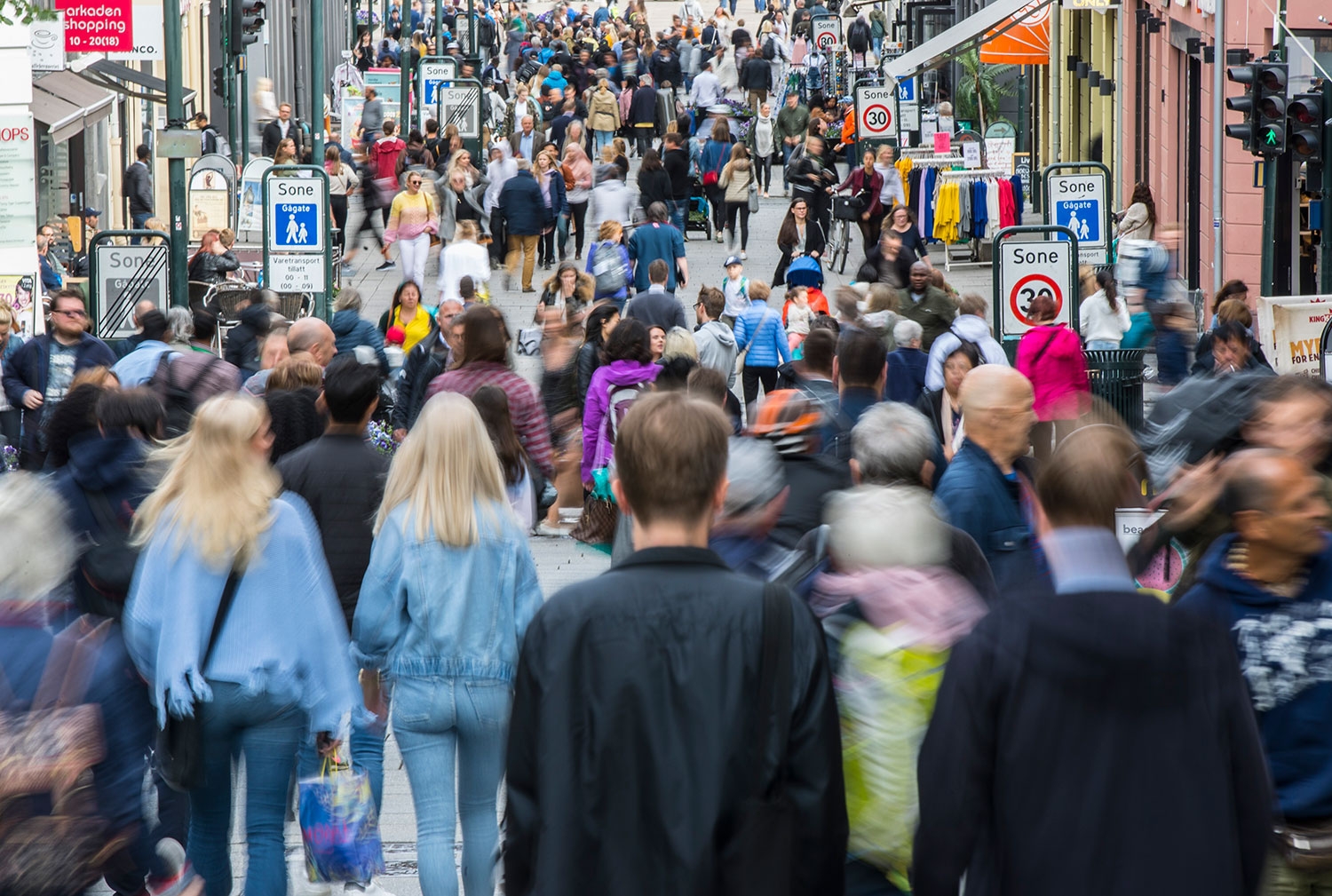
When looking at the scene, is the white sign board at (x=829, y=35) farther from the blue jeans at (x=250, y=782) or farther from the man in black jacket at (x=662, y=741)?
the man in black jacket at (x=662, y=741)

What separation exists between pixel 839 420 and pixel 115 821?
4235 mm

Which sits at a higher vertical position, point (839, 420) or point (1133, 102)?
point (1133, 102)

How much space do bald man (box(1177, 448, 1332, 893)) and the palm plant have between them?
3501 centimetres

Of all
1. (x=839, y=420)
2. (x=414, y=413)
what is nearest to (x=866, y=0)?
(x=414, y=413)

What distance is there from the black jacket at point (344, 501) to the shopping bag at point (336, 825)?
1069 millimetres

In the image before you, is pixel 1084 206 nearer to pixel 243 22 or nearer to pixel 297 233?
pixel 297 233

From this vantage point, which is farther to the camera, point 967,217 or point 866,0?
point 866,0

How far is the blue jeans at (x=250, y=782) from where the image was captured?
18.5 feet

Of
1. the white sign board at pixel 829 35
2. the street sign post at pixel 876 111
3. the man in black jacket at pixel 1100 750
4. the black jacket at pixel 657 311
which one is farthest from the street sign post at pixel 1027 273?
the white sign board at pixel 829 35

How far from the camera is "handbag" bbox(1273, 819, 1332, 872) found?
14.9ft

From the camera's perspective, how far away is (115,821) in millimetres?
4648

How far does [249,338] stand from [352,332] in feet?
3.83

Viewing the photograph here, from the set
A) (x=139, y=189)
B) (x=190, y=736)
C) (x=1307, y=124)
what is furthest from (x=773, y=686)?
(x=139, y=189)

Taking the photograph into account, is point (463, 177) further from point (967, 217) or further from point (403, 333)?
point (403, 333)
